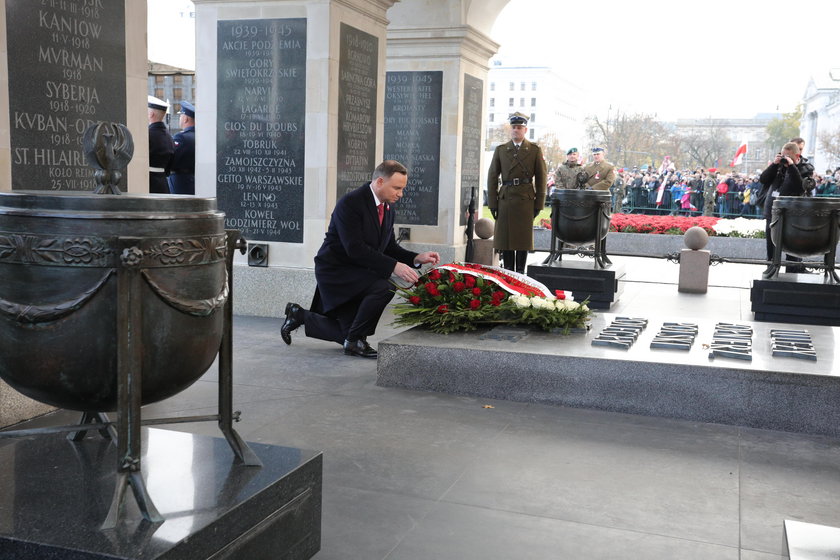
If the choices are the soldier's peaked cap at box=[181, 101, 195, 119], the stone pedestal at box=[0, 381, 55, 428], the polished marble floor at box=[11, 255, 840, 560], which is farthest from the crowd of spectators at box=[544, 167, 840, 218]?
the stone pedestal at box=[0, 381, 55, 428]

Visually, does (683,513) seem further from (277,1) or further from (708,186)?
(708,186)

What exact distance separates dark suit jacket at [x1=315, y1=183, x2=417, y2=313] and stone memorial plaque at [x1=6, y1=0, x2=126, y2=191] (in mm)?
1807

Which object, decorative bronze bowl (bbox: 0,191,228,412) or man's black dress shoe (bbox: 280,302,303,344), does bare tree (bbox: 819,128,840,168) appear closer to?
man's black dress shoe (bbox: 280,302,303,344)

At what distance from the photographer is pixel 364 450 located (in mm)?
4445

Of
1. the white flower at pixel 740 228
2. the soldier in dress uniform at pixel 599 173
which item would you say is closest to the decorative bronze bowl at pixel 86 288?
the soldier in dress uniform at pixel 599 173

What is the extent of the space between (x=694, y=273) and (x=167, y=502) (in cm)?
1011

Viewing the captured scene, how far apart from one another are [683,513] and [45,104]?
12.6 ft

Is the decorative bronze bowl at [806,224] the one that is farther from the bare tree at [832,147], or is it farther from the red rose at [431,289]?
the bare tree at [832,147]

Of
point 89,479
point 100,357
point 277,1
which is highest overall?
point 277,1

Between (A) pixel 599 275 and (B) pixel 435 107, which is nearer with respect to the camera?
(A) pixel 599 275

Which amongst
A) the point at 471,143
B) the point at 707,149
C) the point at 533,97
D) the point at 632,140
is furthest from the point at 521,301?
the point at 533,97

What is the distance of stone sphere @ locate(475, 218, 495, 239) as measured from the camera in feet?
41.7

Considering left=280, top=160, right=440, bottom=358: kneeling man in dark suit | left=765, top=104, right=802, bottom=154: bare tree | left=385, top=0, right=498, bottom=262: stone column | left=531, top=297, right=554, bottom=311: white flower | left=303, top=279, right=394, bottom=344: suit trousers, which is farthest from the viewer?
left=765, top=104, right=802, bottom=154: bare tree

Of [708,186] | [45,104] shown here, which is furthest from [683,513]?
[708,186]
